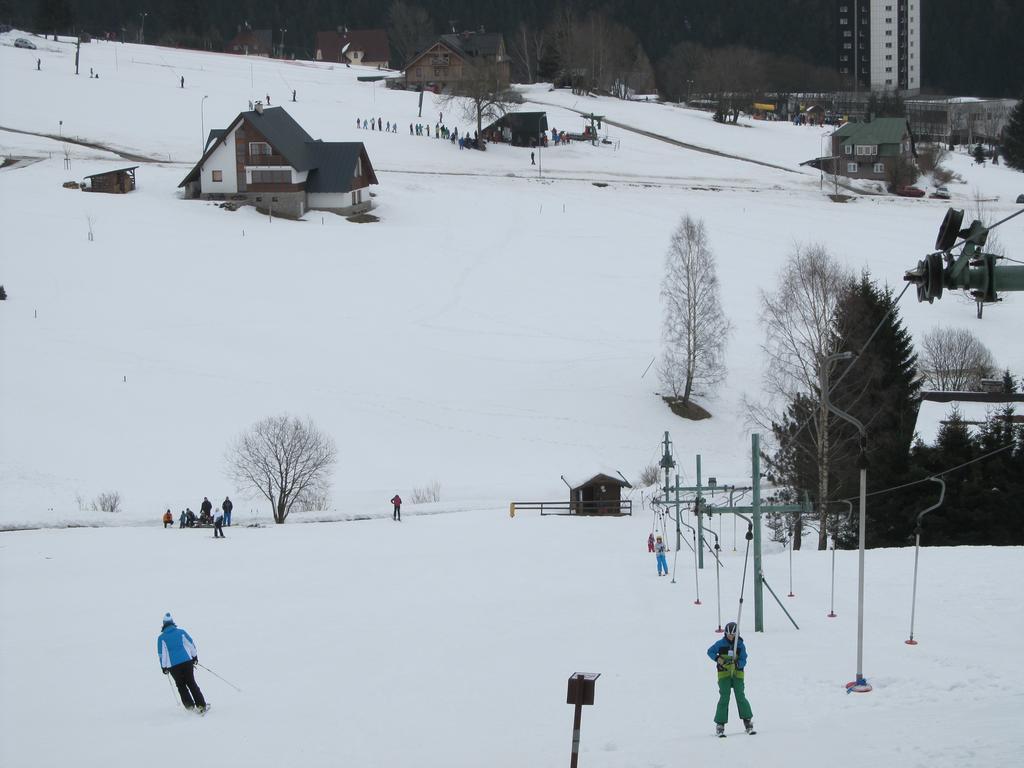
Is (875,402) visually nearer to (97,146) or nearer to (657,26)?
(97,146)

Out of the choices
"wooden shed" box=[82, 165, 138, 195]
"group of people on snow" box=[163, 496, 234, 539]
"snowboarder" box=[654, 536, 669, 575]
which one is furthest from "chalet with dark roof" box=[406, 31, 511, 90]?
"snowboarder" box=[654, 536, 669, 575]

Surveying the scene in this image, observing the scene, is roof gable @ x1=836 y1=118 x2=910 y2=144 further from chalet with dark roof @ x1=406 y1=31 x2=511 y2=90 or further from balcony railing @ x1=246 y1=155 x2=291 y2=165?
balcony railing @ x1=246 y1=155 x2=291 y2=165

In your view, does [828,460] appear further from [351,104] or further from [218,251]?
[351,104]

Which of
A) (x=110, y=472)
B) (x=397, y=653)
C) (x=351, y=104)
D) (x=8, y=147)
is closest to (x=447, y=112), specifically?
(x=351, y=104)

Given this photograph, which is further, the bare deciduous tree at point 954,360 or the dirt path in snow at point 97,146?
the dirt path in snow at point 97,146

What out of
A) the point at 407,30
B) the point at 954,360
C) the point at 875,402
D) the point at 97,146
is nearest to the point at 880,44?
the point at 407,30

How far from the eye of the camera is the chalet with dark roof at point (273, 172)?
66.8 metres

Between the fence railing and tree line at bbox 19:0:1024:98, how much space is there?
113 m

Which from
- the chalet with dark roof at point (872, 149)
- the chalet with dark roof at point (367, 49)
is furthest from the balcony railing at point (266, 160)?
the chalet with dark roof at point (367, 49)

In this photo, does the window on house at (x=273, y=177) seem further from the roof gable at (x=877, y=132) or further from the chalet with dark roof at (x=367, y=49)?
the chalet with dark roof at (x=367, y=49)

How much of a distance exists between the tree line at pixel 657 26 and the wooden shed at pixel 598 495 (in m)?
112

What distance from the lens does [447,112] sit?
101 metres

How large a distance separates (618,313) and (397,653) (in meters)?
38.5

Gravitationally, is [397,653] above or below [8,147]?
below
